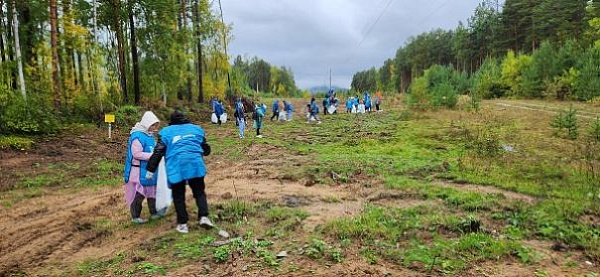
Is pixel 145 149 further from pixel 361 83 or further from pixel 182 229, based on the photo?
pixel 361 83

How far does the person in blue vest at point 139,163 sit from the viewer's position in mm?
6184

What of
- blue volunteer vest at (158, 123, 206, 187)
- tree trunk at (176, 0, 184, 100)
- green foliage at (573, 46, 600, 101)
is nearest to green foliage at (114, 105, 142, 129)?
tree trunk at (176, 0, 184, 100)

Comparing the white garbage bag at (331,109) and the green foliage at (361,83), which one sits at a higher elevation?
the green foliage at (361,83)

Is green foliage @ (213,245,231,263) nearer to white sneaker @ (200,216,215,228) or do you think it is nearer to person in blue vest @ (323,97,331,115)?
white sneaker @ (200,216,215,228)

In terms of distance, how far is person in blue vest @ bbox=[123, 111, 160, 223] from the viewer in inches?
243

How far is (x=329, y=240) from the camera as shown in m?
5.37

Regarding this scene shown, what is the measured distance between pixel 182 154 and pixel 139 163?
94cm

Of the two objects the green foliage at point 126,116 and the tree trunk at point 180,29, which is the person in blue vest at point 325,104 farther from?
the green foliage at point 126,116

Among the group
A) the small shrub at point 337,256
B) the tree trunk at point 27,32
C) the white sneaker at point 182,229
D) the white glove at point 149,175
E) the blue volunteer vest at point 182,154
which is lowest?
the small shrub at point 337,256

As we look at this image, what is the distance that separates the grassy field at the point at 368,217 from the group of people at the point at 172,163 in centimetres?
33

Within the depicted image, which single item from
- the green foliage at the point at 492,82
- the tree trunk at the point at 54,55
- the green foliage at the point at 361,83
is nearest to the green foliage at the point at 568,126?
the tree trunk at the point at 54,55

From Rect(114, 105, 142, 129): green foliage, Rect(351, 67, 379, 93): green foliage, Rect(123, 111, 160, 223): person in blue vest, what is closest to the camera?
Rect(123, 111, 160, 223): person in blue vest

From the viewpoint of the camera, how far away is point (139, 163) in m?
6.26

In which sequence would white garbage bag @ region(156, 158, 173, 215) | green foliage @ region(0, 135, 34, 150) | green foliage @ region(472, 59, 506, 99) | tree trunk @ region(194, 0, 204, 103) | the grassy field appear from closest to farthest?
the grassy field
white garbage bag @ region(156, 158, 173, 215)
green foliage @ region(0, 135, 34, 150)
tree trunk @ region(194, 0, 204, 103)
green foliage @ region(472, 59, 506, 99)
